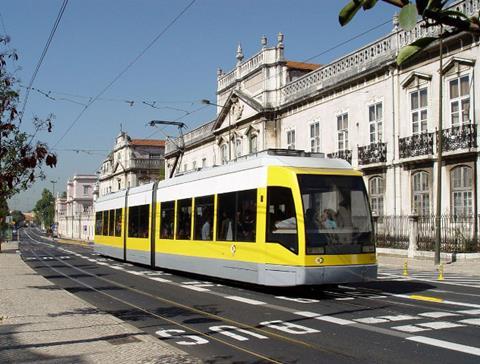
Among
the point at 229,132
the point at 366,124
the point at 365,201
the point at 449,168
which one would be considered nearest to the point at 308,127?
the point at 366,124

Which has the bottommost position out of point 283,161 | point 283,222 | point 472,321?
point 472,321

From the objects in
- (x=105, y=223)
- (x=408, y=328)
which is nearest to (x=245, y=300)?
(x=408, y=328)

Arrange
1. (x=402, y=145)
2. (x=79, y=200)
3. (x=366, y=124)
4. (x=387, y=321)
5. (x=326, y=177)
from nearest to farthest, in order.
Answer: (x=387, y=321), (x=326, y=177), (x=402, y=145), (x=366, y=124), (x=79, y=200)

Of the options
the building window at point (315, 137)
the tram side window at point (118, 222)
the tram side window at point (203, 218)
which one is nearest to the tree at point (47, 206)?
the building window at point (315, 137)

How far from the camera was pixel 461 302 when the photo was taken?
43.7ft

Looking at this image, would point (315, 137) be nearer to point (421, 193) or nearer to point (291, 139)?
point (291, 139)

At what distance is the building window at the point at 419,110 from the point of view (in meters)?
31.6

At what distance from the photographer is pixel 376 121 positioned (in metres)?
35.5

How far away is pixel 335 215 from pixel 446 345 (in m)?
5.82

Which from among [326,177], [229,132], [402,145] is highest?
[229,132]

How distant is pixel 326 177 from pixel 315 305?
3045mm

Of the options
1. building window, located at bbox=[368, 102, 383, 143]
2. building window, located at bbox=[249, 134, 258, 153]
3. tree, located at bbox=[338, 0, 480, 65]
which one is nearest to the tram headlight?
tree, located at bbox=[338, 0, 480, 65]

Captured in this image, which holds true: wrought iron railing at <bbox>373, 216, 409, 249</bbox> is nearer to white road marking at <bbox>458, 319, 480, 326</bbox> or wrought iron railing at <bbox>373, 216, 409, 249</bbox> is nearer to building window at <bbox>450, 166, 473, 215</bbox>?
building window at <bbox>450, 166, 473, 215</bbox>

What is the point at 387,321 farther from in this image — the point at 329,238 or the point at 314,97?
the point at 314,97
